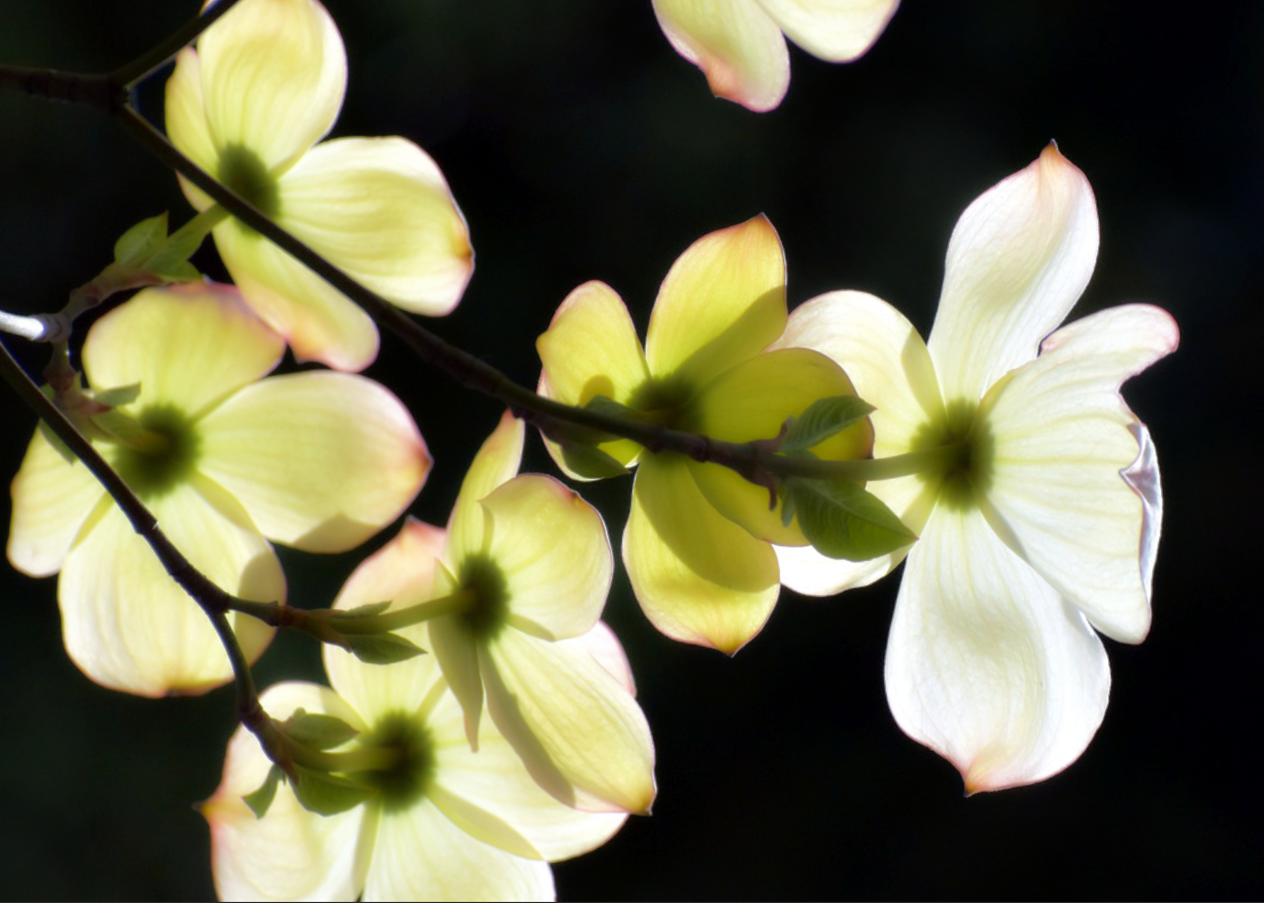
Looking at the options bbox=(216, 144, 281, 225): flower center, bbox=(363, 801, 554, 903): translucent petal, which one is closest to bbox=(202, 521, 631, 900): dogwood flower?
bbox=(363, 801, 554, 903): translucent petal

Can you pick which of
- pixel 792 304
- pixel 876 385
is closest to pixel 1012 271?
pixel 876 385

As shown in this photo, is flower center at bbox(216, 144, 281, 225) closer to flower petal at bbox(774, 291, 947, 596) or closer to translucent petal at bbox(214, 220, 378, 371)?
translucent petal at bbox(214, 220, 378, 371)

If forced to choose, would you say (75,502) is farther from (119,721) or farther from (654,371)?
(119,721)

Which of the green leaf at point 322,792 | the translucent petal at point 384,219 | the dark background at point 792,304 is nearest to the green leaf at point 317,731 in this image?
the green leaf at point 322,792

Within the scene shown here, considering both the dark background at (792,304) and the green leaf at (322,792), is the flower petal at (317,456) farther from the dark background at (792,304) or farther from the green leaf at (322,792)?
the dark background at (792,304)

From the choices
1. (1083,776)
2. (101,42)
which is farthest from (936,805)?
(101,42)

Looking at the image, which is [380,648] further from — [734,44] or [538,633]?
[734,44]

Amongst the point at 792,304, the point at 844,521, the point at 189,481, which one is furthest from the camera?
the point at 792,304
